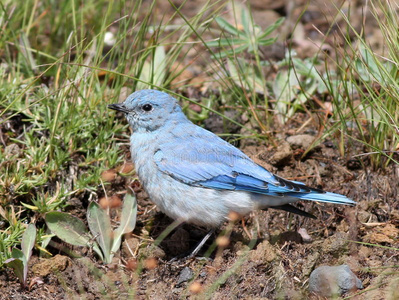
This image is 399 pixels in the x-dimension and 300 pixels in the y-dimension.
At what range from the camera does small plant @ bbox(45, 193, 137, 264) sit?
15.2ft

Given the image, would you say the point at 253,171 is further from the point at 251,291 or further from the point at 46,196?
the point at 46,196

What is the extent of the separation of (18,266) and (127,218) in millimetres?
974

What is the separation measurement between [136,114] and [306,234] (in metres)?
1.76

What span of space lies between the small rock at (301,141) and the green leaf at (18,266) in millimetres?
2641

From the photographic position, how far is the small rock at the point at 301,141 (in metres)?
5.54

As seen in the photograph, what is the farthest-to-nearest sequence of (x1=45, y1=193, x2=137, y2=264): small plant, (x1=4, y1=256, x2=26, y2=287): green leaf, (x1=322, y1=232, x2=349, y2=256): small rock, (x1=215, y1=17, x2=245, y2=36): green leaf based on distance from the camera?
(x1=215, y1=17, x2=245, y2=36): green leaf → (x1=45, y1=193, x2=137, y2=264): small plant → (x1=322, y1=232, x2=349, y2=256): small rock → (x1=4, y1=256, x2=26, y2=287): green leaf

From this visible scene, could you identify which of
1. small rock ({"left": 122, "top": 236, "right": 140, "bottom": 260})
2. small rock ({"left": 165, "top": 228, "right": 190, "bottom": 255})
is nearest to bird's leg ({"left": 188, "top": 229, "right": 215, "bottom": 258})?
small rock ({"left": 165, "top": 228, "right": 190, "bottom": 255})

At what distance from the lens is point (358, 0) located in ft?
26.6

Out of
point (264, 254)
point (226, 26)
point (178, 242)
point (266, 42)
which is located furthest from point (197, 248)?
point (226, 26)

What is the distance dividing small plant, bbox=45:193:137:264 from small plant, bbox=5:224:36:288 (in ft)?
0.70

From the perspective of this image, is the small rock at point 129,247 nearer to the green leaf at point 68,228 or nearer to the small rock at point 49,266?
the green leaf at point 68,228

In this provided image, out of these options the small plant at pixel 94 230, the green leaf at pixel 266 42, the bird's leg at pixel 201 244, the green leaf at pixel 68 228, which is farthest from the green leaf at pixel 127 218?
the green leaf at pixel 266 42

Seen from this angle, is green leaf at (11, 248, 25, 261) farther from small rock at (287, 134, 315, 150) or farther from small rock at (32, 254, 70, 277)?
small rock at (287, 134, 315, 150)

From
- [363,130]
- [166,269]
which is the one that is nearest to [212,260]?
[166,269]
